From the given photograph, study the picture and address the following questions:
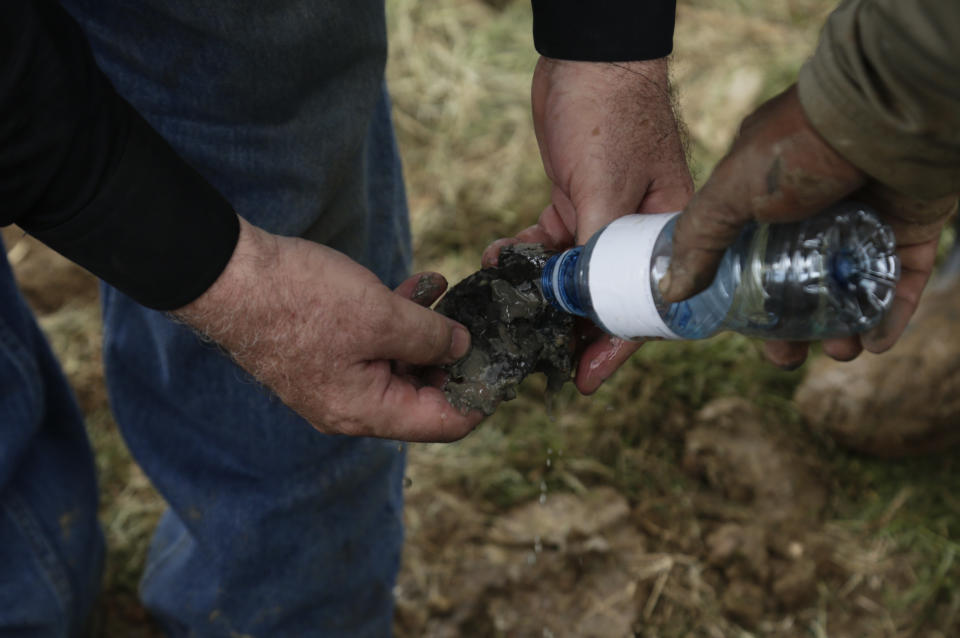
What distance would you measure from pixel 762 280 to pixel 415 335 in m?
0.55

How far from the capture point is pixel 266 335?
52.6 inches

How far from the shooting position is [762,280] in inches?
44.4

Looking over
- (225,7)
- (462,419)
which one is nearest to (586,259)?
(462,419)

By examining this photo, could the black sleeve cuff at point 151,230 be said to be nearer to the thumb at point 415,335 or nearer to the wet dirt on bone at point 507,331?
the thumb at point 415,335

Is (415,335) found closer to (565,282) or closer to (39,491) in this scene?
(565,282)

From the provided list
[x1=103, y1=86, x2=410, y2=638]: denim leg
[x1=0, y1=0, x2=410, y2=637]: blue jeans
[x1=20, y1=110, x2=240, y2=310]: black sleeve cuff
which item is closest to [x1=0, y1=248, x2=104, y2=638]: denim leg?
[x1=0, y1=0, x2=410, y2=637]: blue jeans

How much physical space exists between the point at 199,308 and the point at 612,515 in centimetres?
149

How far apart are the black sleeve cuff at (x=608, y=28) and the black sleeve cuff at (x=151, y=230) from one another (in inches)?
28.4

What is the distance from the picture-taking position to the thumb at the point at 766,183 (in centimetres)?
96

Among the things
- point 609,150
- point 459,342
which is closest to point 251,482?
point 459,342

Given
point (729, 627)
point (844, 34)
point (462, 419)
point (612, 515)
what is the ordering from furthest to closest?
1. point (612, 515)
2. point (729, 627)
3. point (462, 419)
4. point (844, 34)

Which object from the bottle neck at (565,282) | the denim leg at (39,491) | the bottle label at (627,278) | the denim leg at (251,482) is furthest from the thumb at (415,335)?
the denim leg at (39,491)

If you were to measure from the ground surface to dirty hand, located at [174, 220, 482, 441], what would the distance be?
0.91 metres

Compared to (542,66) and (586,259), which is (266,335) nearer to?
(586,259)
